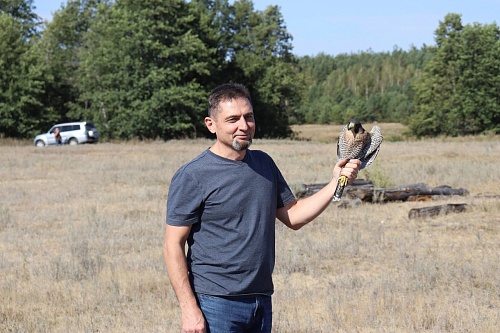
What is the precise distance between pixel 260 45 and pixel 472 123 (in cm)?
2086

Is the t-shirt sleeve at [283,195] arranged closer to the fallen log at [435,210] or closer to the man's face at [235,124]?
the man's face at [235,124]

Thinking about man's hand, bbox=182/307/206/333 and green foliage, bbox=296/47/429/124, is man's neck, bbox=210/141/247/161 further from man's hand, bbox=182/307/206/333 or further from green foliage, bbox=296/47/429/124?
green foliage, bbox=296/47/429/124

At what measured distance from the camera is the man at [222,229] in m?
3.28

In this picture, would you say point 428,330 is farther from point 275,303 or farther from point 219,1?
point 219,1

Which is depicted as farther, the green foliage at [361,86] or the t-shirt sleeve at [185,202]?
the green foliage at [361,86]

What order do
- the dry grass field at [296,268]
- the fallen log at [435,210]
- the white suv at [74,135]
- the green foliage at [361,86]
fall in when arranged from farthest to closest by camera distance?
the green foliage at [361,86] < the white suv at [74,135] < the fallen log at [435,210] < the dry grass field at [296,268]

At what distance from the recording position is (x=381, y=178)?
52.2 ft

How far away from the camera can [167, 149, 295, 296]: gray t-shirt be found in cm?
328

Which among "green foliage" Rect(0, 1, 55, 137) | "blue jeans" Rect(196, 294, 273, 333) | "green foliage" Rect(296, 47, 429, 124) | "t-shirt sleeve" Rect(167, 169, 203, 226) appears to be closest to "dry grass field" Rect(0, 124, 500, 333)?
"blue jeans" Rect(196, 294, 273, 333)

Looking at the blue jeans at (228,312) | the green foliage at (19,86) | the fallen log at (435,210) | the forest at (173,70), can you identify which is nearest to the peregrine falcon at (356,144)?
the blue jeans at (228,312)

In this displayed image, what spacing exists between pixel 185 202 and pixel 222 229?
9.2 inches

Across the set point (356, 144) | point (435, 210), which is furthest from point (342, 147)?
point (435, 210)

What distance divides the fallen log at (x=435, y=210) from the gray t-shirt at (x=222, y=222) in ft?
28.9

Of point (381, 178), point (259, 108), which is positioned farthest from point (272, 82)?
point (381, 178)
